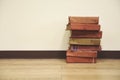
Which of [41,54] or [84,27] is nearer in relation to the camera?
[84,27]

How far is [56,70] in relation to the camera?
1956 mm

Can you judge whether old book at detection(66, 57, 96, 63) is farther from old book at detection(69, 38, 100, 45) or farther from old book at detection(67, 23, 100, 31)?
old book at detection(67, 23, 100, 31)

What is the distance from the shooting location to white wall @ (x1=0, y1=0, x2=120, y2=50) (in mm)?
2330

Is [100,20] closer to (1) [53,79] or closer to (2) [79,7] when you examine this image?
(2) [79,7]

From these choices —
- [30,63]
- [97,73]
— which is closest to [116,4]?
[97,73]

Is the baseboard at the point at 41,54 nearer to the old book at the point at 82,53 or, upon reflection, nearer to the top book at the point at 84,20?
the old book at the point at 82,53

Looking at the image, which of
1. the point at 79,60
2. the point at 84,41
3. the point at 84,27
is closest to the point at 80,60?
the point at 79,60

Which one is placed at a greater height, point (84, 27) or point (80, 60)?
point (84, 27)

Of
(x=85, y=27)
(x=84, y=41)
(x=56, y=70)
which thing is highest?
(x=85, y=27)

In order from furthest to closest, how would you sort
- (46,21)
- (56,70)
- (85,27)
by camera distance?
1. (46,21)
2. (85,27)
3. (56,70)

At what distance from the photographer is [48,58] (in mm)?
2410

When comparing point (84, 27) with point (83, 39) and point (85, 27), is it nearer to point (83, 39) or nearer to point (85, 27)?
point (85, 27)

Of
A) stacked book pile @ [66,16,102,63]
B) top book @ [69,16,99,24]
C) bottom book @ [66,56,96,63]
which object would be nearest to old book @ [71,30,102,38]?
stacked book pile @ [66,16,102,63]

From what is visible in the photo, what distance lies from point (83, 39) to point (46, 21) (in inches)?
19.1
